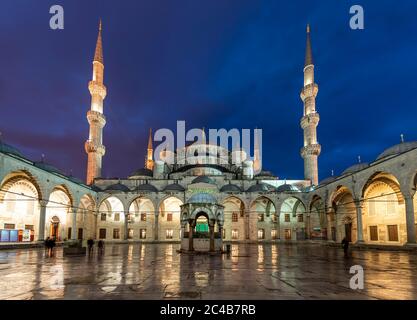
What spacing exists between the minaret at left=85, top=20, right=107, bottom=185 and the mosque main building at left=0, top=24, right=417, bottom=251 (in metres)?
0.15

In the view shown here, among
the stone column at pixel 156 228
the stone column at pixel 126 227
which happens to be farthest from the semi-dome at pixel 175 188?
the stone column at pixel 126 227

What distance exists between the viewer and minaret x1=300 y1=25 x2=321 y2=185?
44.5m

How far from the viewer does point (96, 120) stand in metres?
44.8

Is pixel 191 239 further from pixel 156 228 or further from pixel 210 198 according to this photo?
pixel 156 228

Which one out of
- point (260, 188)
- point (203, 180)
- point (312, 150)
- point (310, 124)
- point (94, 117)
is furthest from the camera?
point (310, 124)

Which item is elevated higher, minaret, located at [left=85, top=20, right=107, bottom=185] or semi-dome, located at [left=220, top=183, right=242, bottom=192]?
minaret, located at [left=85, top=20, right=107, bottom=185]

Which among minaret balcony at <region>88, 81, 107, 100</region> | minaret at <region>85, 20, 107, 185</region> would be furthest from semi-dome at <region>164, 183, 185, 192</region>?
minaret balcony at <region>88, 81, 107, 100</region>

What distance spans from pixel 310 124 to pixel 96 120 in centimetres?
3141

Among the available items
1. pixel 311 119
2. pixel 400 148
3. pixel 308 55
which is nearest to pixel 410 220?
pixel 400 148

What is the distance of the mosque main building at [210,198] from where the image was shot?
87.3 feet

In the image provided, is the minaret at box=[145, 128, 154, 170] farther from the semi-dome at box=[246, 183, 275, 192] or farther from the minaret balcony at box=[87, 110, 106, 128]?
the semi-dome at box=[246, 183, 275, 192]

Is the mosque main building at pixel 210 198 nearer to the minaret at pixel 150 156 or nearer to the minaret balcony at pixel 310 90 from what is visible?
the minaret balcony at pixel 310 90
